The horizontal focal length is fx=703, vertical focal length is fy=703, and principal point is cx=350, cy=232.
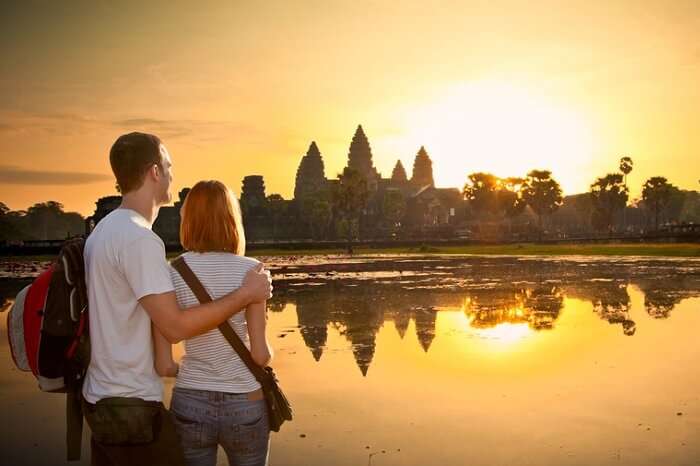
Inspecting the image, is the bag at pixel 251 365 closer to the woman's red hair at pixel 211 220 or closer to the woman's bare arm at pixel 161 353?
the woman's red hair at pixel 211 220

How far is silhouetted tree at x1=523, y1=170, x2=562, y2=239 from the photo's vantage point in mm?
101188

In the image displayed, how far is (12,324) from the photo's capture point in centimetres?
297

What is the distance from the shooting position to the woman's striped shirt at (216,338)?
10.4 feet

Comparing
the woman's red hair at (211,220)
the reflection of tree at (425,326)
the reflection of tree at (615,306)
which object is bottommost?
the reflection of tree at (425,326)

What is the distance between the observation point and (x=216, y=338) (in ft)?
10.5

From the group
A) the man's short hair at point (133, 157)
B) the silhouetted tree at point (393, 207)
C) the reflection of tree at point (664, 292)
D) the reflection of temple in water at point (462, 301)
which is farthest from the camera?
the silhouetted tree at point (393, 207)

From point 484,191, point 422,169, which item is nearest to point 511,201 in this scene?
point 484,191

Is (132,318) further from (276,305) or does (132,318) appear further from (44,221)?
(44,221)

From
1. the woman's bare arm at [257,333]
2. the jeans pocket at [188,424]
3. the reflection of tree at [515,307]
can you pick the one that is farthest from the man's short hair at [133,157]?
the reflection of tree at [515,307]

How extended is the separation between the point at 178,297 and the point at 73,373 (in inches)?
21.6

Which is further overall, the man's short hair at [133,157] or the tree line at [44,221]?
the tree line at [44,221]

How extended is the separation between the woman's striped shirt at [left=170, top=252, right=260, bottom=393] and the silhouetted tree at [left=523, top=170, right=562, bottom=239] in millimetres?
101446

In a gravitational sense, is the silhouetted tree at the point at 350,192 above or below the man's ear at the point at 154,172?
Answer: above

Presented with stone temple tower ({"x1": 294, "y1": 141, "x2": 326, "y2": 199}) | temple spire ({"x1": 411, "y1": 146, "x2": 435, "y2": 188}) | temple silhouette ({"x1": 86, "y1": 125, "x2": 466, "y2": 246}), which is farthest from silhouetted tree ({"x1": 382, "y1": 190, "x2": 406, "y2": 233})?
temple spire ({"x1": 411, "y1": 146, "x2": 435, "y2": 188})
